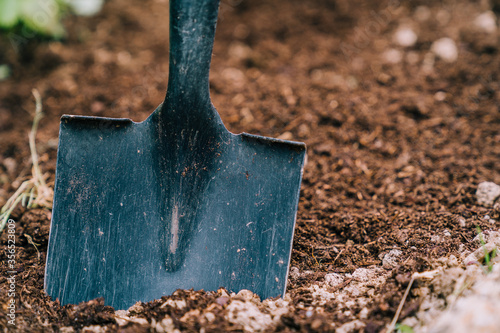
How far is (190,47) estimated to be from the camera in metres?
1.12

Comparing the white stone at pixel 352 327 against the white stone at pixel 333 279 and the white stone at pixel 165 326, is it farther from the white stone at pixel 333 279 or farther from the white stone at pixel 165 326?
the white stone at pixel 165 326

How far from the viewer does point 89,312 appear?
1068 mm

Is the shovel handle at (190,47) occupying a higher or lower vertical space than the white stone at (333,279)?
higher

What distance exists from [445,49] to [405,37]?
0.82 ft

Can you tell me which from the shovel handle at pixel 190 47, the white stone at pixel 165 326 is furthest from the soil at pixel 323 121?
the shovel handle at pixel 190 47

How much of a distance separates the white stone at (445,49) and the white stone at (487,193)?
1000 mm

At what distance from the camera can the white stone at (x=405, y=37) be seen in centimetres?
225

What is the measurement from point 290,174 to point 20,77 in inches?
73.3

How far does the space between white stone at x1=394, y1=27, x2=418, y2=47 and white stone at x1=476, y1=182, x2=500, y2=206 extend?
1.16 m

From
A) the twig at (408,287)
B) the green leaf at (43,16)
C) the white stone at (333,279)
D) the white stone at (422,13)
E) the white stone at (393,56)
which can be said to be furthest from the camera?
the white stone at (422,13)

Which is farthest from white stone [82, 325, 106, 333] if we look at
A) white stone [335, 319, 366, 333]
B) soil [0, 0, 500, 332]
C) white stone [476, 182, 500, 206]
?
white stone [476, 182, 500, 206]

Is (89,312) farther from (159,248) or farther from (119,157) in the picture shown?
(119,157)

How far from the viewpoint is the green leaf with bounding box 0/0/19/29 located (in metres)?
1.97

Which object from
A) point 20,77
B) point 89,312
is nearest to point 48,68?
point 20,77
